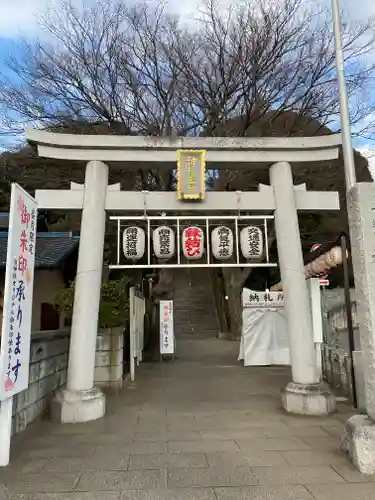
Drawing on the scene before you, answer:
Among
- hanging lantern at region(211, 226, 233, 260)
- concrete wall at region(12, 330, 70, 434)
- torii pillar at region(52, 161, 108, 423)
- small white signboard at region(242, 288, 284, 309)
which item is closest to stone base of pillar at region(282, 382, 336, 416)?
hanging lantern at region(211, 226, 233, 260)

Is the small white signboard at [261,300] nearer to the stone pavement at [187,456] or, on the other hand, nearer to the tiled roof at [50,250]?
the stone pavement at [187,456]

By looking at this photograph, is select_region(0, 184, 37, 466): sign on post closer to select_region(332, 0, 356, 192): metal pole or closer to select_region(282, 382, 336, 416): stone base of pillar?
select_region(282, 382, 336, 416): stone base of pillar

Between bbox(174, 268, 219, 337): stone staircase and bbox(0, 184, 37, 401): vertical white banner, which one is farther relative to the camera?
bbox(174, 268, 219, 337): stone staircase

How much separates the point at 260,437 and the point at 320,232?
50.7 ft

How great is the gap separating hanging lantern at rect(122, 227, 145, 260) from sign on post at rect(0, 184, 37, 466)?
223 cm

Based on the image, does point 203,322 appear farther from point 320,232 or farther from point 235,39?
point 235,39

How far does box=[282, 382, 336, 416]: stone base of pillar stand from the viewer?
6.77m

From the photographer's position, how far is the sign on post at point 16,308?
463 cm

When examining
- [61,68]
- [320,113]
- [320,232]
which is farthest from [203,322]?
[61,68]

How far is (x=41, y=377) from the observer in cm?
697

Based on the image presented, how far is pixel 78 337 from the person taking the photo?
692 cm

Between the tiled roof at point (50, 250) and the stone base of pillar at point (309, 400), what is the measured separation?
716 cm

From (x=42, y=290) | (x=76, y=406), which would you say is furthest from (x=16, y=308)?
(x=42, y=290)

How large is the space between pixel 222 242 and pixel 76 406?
151 inches
